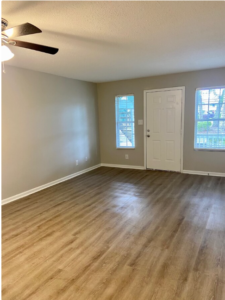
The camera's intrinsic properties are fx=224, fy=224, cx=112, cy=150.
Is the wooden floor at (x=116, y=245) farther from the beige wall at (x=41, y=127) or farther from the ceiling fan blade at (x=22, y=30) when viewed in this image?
the ceiling fan blade at (x=22, y=30)

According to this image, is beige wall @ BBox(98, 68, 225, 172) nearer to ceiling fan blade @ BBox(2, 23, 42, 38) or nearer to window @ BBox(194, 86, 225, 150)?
window @ BBox(194, 86, 225, 150)

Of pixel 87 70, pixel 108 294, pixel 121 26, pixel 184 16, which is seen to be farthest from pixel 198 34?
pixel 108 294

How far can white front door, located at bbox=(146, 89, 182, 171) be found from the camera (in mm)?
5273

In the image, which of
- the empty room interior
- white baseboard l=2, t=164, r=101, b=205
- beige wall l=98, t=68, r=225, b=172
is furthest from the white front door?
white baseboard l=2, t=164, r=101, b=205

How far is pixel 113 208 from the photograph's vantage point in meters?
3.46

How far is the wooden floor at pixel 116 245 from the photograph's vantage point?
1.88 metres

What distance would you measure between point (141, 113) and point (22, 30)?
406cm

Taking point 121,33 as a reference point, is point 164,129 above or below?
below

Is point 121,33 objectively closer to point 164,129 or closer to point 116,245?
point 116,245

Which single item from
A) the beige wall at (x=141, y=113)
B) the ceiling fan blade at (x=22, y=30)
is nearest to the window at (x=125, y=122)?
the beige wall at (x=141, y=113)

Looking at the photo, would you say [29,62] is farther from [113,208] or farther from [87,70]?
[113,208]

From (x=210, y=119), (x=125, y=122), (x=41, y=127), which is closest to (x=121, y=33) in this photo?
(x=41, y=127)

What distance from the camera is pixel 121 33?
2.53m

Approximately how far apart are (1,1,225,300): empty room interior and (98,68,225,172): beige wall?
0.09 feet
